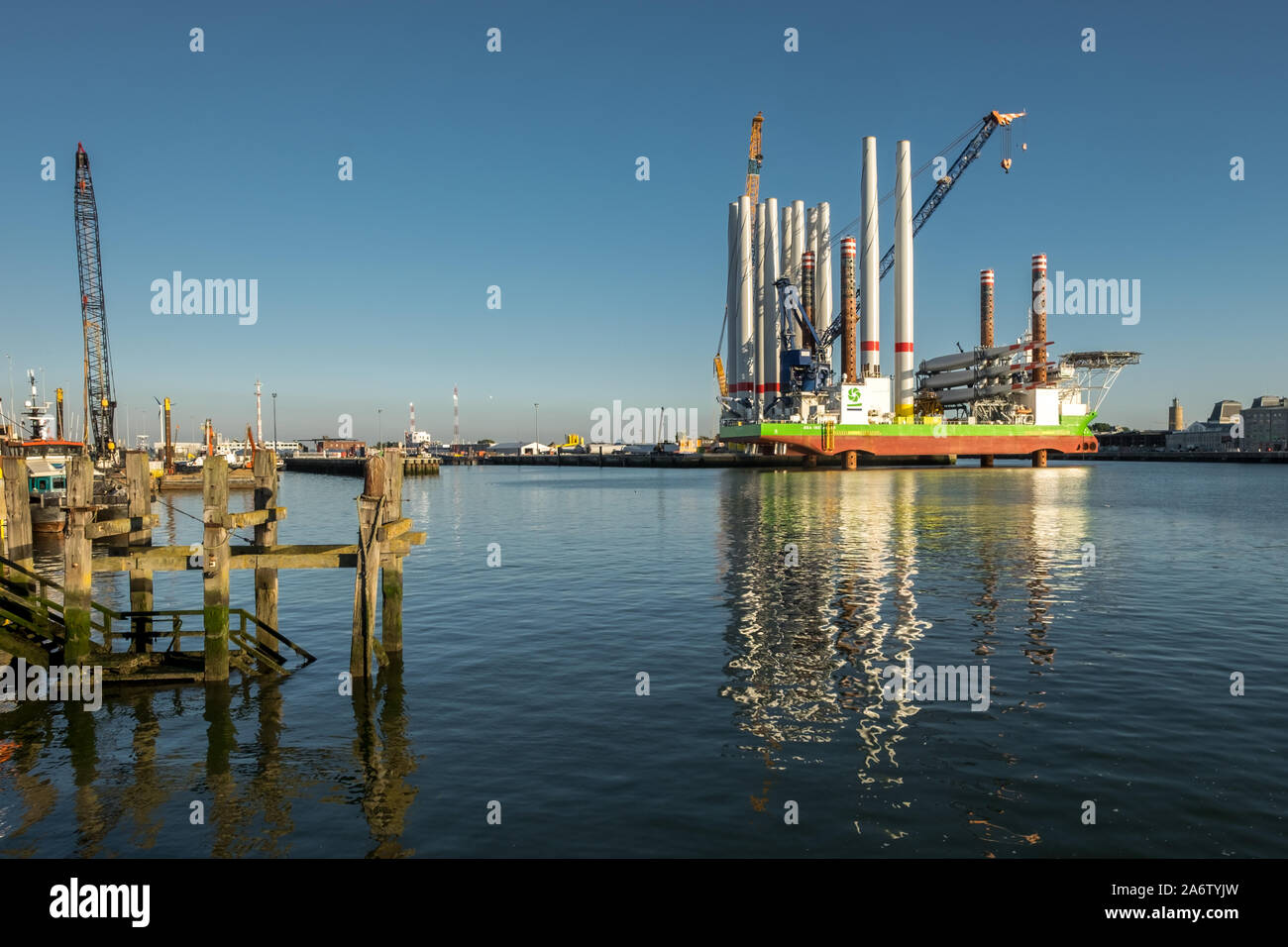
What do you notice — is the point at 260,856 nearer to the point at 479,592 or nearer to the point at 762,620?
the point at 762,620

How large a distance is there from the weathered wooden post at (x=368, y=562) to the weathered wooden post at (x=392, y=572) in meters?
0.39

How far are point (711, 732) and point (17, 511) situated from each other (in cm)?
1501

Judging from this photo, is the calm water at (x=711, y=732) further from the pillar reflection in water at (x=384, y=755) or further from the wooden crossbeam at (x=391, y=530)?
the wooden crossbeam at (x=391, y=530)

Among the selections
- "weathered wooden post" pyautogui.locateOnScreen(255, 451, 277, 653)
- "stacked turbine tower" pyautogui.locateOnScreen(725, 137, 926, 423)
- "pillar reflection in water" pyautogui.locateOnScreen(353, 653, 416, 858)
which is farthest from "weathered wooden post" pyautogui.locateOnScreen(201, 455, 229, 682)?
"stacked turbine tower" pyautogui.locateOnScreen(725, 137, 926, 423)

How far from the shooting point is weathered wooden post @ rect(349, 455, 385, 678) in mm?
15664

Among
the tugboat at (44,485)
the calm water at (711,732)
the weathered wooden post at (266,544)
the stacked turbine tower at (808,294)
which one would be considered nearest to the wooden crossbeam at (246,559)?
the weathered wooden post at (266,544)

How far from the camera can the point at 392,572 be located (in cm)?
1686

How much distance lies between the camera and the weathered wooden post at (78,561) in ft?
49.9

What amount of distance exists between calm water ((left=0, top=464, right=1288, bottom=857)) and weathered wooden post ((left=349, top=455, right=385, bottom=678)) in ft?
3.34

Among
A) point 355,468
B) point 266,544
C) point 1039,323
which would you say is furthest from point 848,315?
point 266,544

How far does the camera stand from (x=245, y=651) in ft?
57.1
